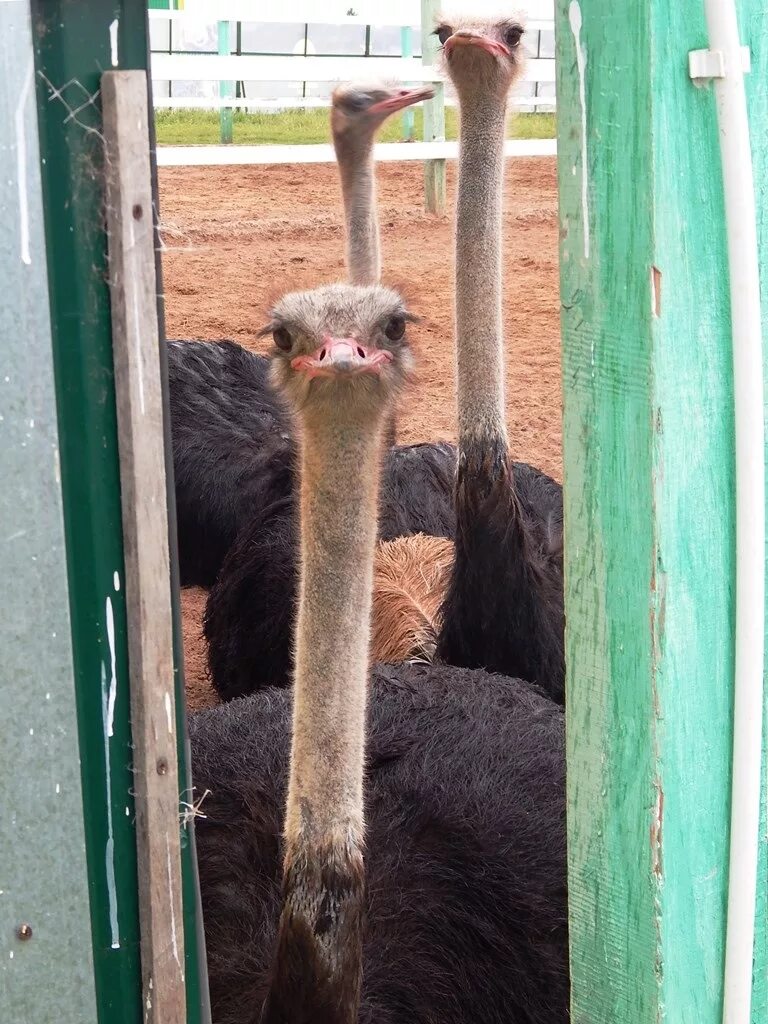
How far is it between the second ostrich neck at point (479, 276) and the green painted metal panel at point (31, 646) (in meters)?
2.10

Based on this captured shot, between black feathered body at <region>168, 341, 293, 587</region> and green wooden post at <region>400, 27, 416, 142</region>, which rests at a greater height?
green wooden post at <region>400, 27, 416, 142</region>

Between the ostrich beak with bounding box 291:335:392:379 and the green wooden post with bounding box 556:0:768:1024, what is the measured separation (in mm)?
457

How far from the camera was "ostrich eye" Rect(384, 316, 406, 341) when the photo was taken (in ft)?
6.65

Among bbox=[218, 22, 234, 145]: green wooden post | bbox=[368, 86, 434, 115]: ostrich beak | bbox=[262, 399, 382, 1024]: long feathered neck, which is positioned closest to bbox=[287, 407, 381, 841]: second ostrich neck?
bbox=[262, 399, 382, 1024]: long feathered neck

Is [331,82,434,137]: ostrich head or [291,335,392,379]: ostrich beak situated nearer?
[291,335,392,379]: ostrich beak

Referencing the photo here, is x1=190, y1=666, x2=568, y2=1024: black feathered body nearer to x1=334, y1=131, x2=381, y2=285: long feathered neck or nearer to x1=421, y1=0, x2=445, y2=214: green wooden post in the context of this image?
x1=334, y1=131, x2=381, y2=285: long feathered neck

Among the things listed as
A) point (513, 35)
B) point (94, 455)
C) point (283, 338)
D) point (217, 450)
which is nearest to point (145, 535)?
point (94, 455)

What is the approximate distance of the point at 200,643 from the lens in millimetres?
4668

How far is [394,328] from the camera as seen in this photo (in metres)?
2.04

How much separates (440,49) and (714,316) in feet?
7.13

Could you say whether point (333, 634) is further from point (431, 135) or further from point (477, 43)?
point (431, 135)

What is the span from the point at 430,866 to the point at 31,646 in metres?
1.23

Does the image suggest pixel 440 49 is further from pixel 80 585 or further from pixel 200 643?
pixel 80 585

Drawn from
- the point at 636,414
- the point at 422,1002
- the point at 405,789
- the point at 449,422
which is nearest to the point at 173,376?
the point at 449,422
